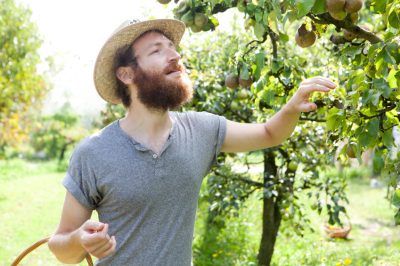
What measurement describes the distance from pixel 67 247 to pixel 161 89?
0.60m

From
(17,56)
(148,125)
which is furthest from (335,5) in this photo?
(17,56)

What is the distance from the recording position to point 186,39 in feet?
14.4

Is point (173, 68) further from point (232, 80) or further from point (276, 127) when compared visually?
point (232, 80)

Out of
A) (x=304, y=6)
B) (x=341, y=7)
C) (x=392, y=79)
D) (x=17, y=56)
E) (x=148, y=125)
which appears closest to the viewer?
(x=304, y=6)

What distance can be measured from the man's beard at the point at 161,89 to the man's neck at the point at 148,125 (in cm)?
3

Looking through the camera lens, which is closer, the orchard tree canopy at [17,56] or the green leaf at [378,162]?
the green leaf at [378,162]

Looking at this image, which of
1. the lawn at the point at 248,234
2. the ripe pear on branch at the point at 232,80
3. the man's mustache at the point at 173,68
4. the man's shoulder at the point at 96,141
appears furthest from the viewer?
the lawn at the point at 248,234

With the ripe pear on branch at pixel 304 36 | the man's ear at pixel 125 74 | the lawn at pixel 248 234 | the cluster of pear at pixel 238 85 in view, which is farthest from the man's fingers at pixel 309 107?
the lawn at pixel 248 234

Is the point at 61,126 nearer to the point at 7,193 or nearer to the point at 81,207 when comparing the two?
the point at 7,193

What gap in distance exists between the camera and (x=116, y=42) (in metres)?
1.97

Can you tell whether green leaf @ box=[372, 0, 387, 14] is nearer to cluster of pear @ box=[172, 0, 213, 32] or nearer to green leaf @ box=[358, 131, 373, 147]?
green leaf @ box=[358, 131, 373, 147]

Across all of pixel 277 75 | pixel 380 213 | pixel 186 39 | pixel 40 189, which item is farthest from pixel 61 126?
pixel 277 75

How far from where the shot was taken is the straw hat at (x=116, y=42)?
1940mm

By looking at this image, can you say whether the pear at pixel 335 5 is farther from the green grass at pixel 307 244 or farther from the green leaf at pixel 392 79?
the green grass at pixel 307 244
